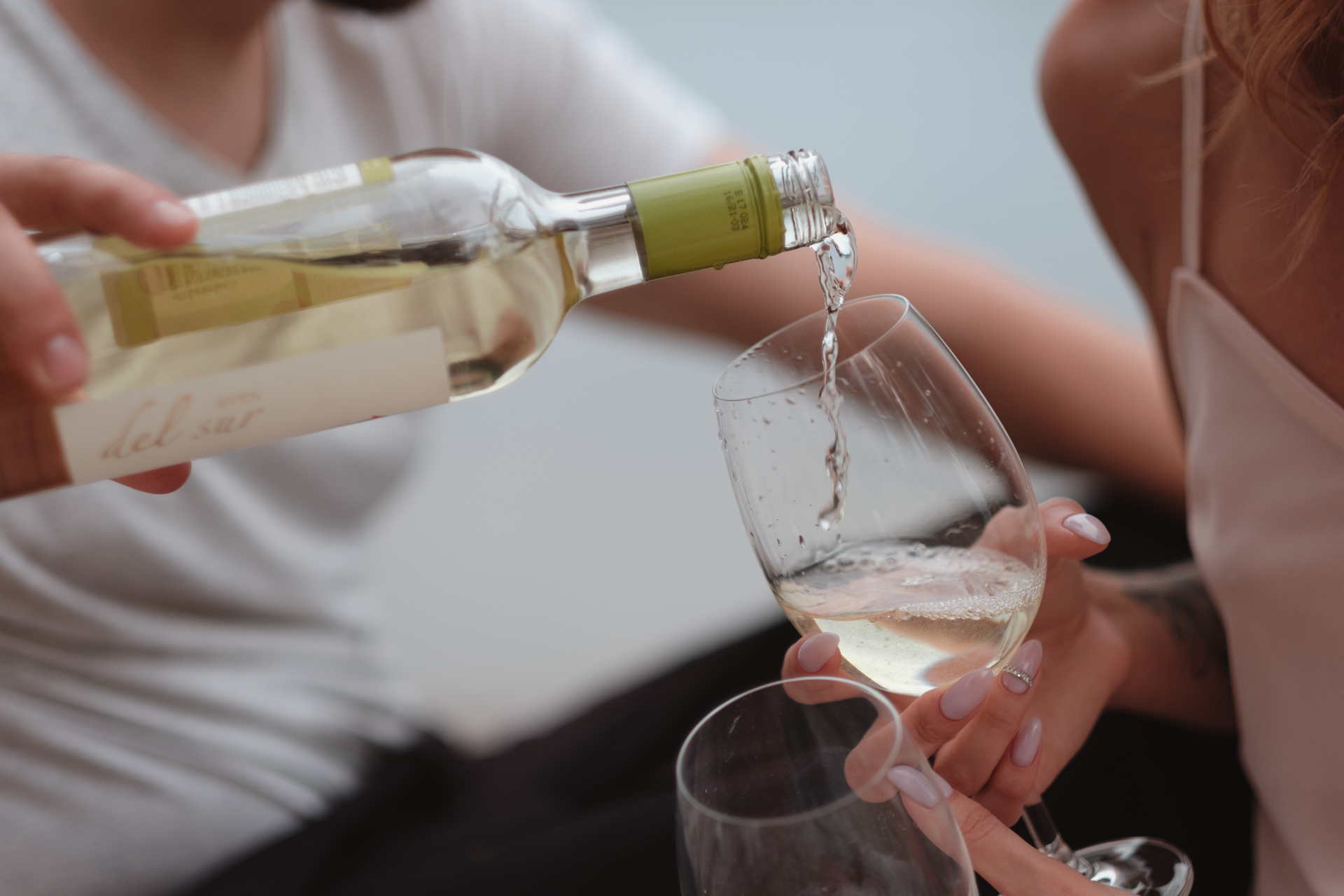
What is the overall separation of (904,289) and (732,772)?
2.56ft

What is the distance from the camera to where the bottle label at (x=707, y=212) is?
532 mm

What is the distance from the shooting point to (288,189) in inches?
21.0

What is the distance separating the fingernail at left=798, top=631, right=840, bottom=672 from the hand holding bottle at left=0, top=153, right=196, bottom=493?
36cm

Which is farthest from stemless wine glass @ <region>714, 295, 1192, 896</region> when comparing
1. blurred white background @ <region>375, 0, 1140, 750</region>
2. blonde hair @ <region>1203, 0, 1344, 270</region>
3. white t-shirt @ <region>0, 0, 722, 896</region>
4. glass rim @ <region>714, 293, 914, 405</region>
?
blurred white background @ <region>375, 0, 1140, 750</region>

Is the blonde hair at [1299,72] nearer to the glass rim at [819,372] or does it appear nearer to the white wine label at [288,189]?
the glass rim at [819,372]

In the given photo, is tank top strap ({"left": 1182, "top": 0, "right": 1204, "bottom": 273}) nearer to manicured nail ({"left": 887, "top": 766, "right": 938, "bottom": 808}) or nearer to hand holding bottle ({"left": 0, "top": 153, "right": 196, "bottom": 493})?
manicured nail ({"left": 887, "top": 766, "right": 938, "bottom": 808})

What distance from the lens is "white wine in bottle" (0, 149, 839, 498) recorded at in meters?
0.50

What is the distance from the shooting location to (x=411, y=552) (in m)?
2.13

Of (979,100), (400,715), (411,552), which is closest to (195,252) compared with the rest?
(400,715)

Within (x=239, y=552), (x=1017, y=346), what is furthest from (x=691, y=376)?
(x=239, y=552)

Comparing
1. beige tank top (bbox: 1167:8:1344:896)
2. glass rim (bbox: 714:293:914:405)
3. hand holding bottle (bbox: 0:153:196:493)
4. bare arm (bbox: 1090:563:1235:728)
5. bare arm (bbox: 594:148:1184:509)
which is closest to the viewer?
hand holding bottle (bbox: 0:153:196:493)

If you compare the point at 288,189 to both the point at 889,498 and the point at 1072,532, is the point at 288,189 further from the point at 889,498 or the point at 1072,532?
the point at 1072,532

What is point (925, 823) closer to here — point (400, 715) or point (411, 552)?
point (400, 715)

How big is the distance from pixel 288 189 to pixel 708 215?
7.7 inches
